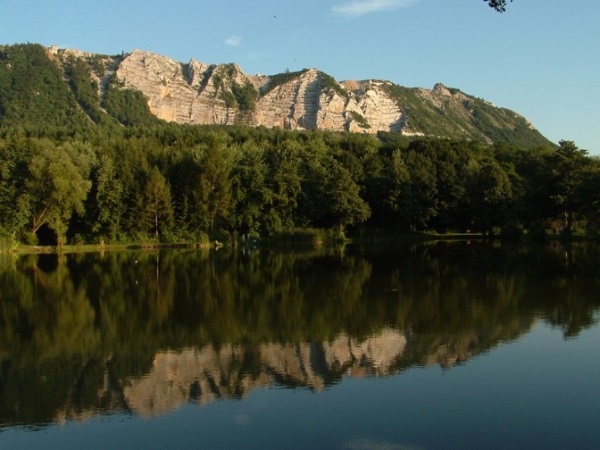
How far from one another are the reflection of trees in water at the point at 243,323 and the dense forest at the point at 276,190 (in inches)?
903

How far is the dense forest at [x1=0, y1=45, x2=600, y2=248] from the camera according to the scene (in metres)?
57.2

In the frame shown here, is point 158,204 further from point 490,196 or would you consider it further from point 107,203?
point 490,196

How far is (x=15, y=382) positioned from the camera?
44.9 feet

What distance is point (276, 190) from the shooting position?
2739 inches

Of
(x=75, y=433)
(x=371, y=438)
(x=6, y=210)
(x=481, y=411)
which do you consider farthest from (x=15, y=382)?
(x=6, y=210)

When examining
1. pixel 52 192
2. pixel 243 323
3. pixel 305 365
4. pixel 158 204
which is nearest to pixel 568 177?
pixel 158 204

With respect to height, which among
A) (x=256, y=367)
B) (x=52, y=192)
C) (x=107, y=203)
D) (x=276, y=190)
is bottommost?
(x=256, y=367)

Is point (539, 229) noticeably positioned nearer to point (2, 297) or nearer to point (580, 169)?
point (580, 169)

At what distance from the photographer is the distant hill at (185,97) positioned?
136 m

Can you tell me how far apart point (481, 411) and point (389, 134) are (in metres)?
A: 157

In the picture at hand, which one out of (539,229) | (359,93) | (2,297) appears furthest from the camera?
(359,93)

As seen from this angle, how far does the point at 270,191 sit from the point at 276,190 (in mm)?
1615

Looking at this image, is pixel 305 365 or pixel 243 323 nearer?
pixel 305 365

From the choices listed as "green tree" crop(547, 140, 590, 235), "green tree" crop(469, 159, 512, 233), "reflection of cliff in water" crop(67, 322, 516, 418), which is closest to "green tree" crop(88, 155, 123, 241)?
"green tree" crop(469, 159, 512, 233)
